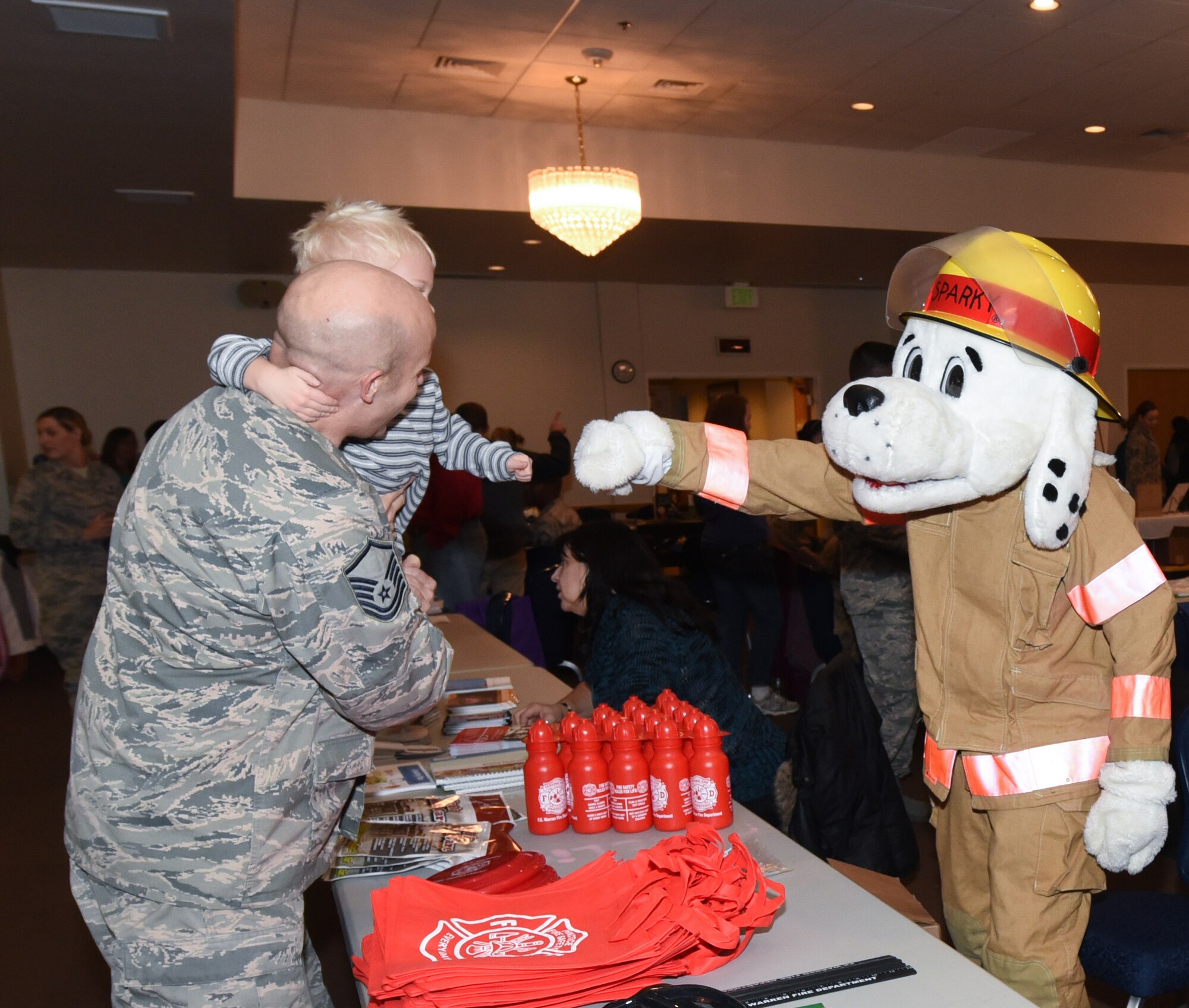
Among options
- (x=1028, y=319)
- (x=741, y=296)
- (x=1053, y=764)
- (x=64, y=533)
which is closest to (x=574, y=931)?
(x=1053, y=764)

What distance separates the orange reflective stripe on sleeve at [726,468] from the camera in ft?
5.42

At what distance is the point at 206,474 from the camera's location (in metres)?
1.19

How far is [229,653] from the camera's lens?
1.20 metres

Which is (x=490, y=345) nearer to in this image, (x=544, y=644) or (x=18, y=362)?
(x=18, y=362)

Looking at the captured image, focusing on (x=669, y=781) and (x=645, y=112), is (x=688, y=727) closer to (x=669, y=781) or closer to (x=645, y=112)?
(x=669, y=781)

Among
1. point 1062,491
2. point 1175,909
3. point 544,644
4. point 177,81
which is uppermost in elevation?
point 177,81

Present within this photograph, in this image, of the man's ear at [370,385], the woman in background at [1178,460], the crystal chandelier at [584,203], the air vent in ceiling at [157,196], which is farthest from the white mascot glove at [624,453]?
the woman in background at [1178,460]

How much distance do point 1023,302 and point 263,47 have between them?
491cm

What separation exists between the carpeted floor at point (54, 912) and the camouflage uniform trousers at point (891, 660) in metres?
0.37

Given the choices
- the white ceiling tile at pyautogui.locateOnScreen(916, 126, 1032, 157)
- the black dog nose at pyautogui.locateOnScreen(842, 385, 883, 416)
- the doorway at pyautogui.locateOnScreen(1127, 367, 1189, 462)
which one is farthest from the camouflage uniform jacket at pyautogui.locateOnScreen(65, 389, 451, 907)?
the doorway at pyautogui.locateOnScreen(1127, 367, 1189, 462)

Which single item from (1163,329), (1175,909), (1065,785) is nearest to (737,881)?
(1065,785)

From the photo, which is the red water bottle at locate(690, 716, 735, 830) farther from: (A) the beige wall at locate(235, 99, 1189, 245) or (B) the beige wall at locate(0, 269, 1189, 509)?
(B) the beige wall at locate(0, 269, 1189, 509)

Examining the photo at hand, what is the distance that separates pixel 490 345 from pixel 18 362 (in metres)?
3.99

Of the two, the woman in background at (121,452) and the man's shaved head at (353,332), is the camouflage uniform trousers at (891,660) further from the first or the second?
the woman in background at (121,452)
